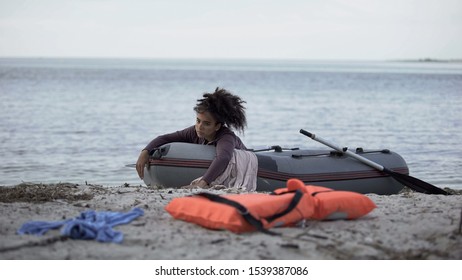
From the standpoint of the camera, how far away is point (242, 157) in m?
6.53

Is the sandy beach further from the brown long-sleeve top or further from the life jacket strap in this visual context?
the brown long-sleeve top

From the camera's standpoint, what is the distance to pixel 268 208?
4516 millimetres

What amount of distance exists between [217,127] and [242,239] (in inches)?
93.6

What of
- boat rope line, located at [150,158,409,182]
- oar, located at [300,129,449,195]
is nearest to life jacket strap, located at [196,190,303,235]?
boat rope line, located at [150,158,409,182]

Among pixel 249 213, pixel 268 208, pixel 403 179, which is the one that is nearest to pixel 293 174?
pixel 403 179

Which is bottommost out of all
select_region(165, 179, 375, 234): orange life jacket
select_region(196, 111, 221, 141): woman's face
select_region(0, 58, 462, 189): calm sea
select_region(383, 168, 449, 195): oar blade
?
select_region(0, 58, 462, 189): calm sea

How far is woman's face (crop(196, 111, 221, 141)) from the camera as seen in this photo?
253 inches

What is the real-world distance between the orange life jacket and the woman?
1.48m

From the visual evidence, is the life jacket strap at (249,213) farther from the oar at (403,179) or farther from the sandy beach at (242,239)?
the oar at (403,179)

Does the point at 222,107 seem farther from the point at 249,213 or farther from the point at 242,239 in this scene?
the point at 242,239
